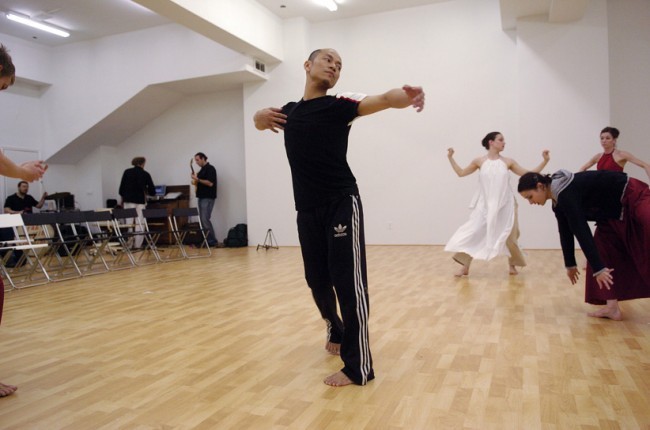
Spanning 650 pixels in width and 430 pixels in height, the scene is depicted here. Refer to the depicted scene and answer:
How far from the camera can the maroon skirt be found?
122 inches

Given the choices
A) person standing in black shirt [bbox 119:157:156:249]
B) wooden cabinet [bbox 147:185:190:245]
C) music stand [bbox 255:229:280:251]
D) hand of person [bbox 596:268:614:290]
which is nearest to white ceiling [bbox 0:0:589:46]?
person standing in black shirt [bbox 119:157:156:249]

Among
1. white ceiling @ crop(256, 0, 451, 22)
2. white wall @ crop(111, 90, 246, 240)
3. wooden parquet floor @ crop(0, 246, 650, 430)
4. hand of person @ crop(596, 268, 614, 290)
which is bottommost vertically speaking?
wooden parquet floor @ crop(0, 246, 650, 430)

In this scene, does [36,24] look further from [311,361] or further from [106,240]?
[311,361]

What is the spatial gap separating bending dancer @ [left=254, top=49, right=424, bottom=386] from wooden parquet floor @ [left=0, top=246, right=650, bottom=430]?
26cm

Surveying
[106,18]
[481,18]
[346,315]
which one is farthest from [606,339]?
[106,18]

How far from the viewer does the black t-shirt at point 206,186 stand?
1029 centimetres

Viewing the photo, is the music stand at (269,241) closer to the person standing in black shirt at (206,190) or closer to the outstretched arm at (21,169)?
the person standing in black shirt at (206,190)

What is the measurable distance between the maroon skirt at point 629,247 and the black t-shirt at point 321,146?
192 centimetres

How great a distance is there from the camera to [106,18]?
9.73 metres

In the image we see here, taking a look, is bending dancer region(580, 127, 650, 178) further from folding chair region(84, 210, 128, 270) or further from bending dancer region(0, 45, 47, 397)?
folding chair region(84, 210, 128, 270)

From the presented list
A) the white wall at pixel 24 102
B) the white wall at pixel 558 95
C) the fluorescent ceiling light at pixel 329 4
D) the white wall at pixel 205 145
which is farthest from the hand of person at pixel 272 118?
the white wall at pixel 24 102

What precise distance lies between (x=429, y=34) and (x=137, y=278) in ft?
21.8

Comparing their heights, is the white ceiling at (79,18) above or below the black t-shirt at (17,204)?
above

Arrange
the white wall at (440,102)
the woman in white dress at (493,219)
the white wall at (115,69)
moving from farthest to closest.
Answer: the white wall at (115,69), the white wall at (440,102), the woman in white dress at (493,219)
